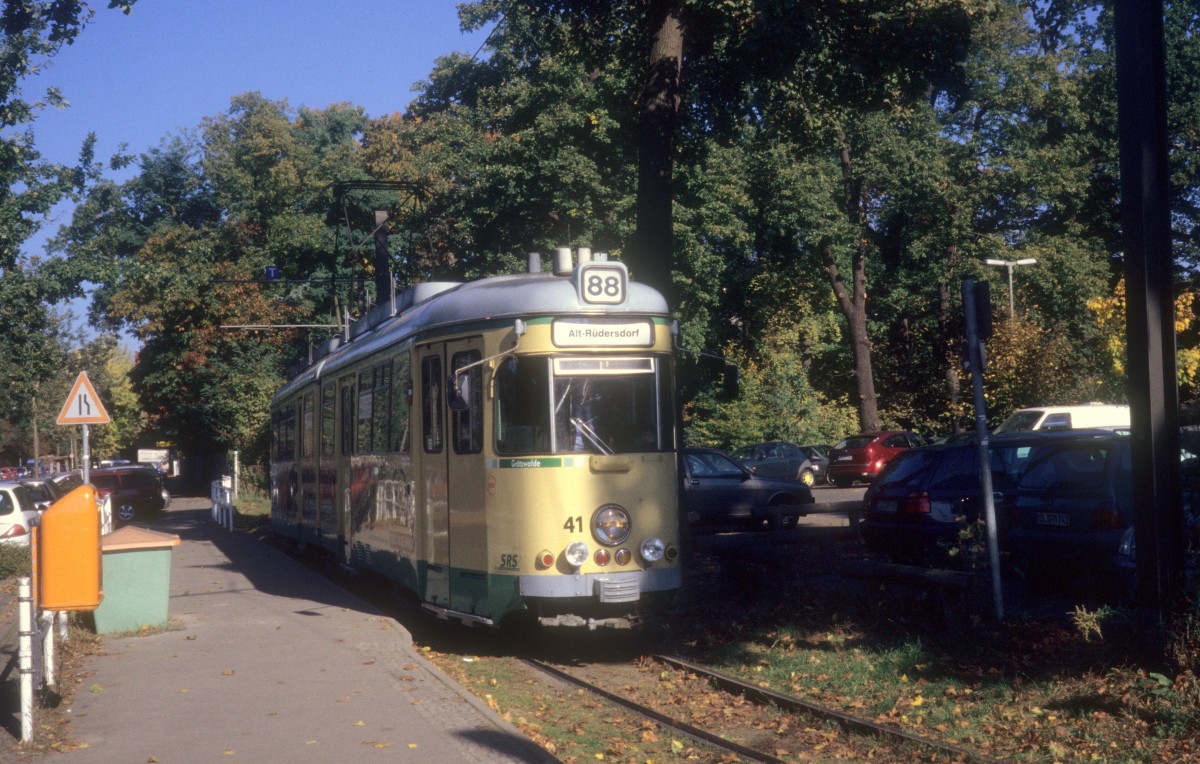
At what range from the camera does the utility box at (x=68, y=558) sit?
797cm

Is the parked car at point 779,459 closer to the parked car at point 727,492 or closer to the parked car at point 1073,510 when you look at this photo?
the parked car at point 727,492

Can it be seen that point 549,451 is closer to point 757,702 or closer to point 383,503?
point 757,702

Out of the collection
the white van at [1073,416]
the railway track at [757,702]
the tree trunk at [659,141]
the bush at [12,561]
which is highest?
the tree trunk at [659,141]

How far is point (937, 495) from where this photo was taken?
14.1 meters

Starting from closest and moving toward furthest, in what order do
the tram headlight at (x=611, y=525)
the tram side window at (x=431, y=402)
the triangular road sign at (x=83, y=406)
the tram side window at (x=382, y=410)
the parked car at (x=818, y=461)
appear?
the tram headlight at (x=611, y=525)
the tram side window at (x=431, y=402)
the tram side window at (x=382, y=410)
the triangular road sign at (x=83, y=406)
the parked car at (x=818, y=461)

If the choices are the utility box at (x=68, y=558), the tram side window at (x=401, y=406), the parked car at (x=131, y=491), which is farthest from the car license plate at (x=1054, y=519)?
the parked car at (x=131, y=491)

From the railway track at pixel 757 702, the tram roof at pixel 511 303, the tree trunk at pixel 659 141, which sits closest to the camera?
the railway track at pixel 757 702

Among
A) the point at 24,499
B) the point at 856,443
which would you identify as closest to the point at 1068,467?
the point at 24,499

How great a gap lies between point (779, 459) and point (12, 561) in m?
21.1

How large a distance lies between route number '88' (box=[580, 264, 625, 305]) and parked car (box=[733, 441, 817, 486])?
23125mm

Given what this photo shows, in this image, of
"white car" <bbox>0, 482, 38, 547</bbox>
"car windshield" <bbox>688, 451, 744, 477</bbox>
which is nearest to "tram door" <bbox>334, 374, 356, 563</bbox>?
"car windshield" <bbox>688, 451, 744, 477</bbox>

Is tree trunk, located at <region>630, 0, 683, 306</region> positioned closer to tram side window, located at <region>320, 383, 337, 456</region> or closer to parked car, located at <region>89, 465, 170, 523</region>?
tram side window, located at <region>320, 383, 337, 456</region>

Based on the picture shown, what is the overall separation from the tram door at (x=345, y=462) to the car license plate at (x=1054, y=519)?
8273mm

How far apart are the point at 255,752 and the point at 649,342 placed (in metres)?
5.15
